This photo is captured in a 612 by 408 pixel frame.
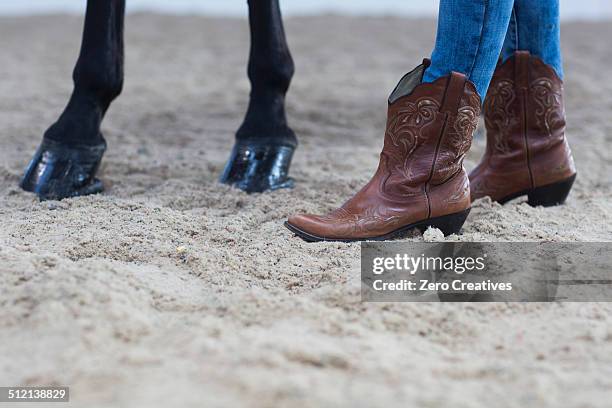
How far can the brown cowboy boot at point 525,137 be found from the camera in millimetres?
1713

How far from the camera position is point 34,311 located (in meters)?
1.08

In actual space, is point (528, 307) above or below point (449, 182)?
below

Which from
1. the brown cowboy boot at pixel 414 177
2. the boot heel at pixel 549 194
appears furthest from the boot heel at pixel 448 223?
the boot heel at pixel 549 194

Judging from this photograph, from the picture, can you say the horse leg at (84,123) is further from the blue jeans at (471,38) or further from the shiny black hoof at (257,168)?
the blue jeans at (471,38)

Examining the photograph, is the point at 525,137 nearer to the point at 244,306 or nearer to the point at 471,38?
the point at 471,38

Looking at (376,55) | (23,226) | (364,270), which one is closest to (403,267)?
(364,270)

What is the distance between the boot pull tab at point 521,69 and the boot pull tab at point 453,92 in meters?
0.35

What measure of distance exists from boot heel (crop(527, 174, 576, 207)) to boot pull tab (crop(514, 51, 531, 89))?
0.25m

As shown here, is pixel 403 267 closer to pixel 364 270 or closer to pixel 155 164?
pixel 364 270

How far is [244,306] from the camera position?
3.79 feet

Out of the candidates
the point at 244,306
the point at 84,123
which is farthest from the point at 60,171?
the point at 244,306

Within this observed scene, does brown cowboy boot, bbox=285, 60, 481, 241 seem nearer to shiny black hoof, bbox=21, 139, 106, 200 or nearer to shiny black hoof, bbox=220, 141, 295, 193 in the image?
shiny black hoof, bbox=220, 141, 295, 193

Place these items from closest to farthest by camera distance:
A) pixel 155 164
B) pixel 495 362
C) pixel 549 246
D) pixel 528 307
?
pixel 495 362 < pixel 528 307 < pixel 549 246 < pixel 155 164

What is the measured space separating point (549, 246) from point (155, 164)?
3.97ft
